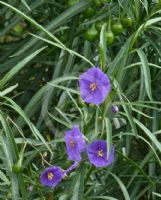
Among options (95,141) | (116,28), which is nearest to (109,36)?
(116,28)

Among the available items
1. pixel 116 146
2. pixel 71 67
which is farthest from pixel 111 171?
pixel 71 67

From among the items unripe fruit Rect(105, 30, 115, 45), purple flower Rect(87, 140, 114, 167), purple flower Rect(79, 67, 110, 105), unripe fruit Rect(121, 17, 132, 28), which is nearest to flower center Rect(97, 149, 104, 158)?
purple flower Rect(87, 140, 114, 167)

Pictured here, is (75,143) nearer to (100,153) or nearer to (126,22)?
(100,153)

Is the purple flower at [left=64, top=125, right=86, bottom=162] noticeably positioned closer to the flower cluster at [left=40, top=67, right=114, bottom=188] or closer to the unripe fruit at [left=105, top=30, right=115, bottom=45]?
the flower cluster at [left=40, top=67, right=114, bottom=188]

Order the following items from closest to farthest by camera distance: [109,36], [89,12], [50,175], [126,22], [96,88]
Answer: [96,88], [50,175], [109,36], [126,22], [89,12]

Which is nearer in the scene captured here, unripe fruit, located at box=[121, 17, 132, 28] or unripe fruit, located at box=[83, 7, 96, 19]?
unripe fruit, located at box=[121, 17, 132, 28]
